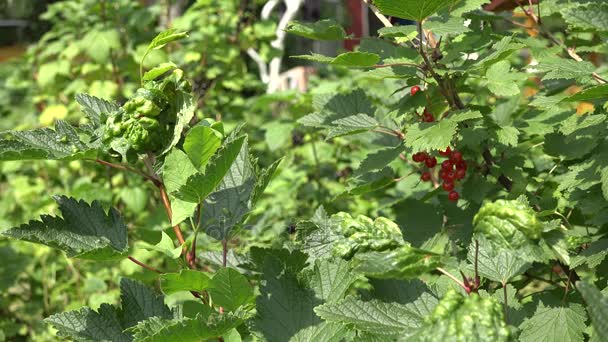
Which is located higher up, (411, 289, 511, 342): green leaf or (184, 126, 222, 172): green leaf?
(184, 126, 222, 172): green leaf

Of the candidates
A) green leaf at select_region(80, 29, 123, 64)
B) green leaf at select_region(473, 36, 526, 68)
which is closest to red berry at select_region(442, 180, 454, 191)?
green leaf at select_region(473, 36, 526, 68)

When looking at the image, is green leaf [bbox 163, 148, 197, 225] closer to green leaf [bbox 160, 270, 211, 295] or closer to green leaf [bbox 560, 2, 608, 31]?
green leaf [bbox 160, 270, 211, 295]

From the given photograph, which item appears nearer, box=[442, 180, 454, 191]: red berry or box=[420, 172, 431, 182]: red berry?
box=[442, 180, 454, 191]: red berry

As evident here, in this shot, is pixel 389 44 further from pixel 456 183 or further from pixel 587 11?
pixel 587 11

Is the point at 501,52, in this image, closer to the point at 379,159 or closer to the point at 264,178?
the point at 379,159

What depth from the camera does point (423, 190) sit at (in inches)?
95.0

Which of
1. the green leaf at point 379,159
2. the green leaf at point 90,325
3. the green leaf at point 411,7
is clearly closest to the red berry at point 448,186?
the green leaf at point 379,159

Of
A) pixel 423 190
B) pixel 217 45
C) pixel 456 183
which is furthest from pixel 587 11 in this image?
pixel 217 45

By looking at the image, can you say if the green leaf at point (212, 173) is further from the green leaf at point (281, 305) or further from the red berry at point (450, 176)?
the red berry at point (450, 176)

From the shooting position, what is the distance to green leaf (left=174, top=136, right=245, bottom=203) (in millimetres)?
1151

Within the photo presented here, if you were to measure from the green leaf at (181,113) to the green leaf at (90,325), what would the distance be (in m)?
0.30

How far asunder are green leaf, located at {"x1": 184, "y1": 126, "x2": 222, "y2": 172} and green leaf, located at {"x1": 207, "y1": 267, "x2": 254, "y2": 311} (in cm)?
18

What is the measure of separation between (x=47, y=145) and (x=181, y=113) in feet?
0.76

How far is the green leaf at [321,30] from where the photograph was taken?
1.64 meters
